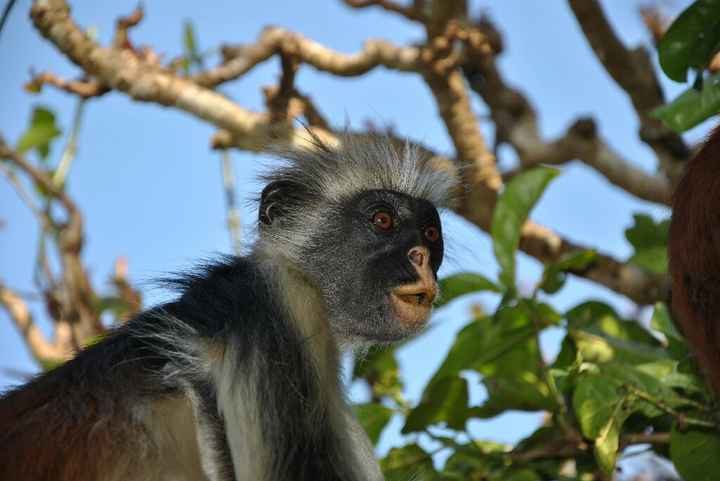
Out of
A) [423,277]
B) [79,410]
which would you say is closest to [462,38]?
[423,277]

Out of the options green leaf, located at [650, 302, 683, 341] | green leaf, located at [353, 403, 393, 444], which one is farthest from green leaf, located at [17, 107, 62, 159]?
green leaf, located at [650, 302, 683, 341]

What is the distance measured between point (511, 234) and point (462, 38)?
1.83 m

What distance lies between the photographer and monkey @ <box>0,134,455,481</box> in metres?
3.61

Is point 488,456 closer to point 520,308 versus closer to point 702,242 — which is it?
point 520,308

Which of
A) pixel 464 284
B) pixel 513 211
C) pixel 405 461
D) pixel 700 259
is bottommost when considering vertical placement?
pixel 405 461

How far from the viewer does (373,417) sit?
4992mm

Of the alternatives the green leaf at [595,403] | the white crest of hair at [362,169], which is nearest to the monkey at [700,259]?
the green leaf at [595,403]

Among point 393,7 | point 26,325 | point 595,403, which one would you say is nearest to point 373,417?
point 595,403

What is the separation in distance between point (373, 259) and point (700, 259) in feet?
4.65

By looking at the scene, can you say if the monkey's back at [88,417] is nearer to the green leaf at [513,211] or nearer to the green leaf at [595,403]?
the green leaf at [595,403]

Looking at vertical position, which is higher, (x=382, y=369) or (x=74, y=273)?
(x=74, y=273)

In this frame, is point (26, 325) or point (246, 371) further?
point (26, 325)

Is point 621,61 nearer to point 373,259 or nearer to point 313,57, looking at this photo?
point 313,57

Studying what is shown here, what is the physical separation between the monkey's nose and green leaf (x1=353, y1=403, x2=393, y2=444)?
0.84m
